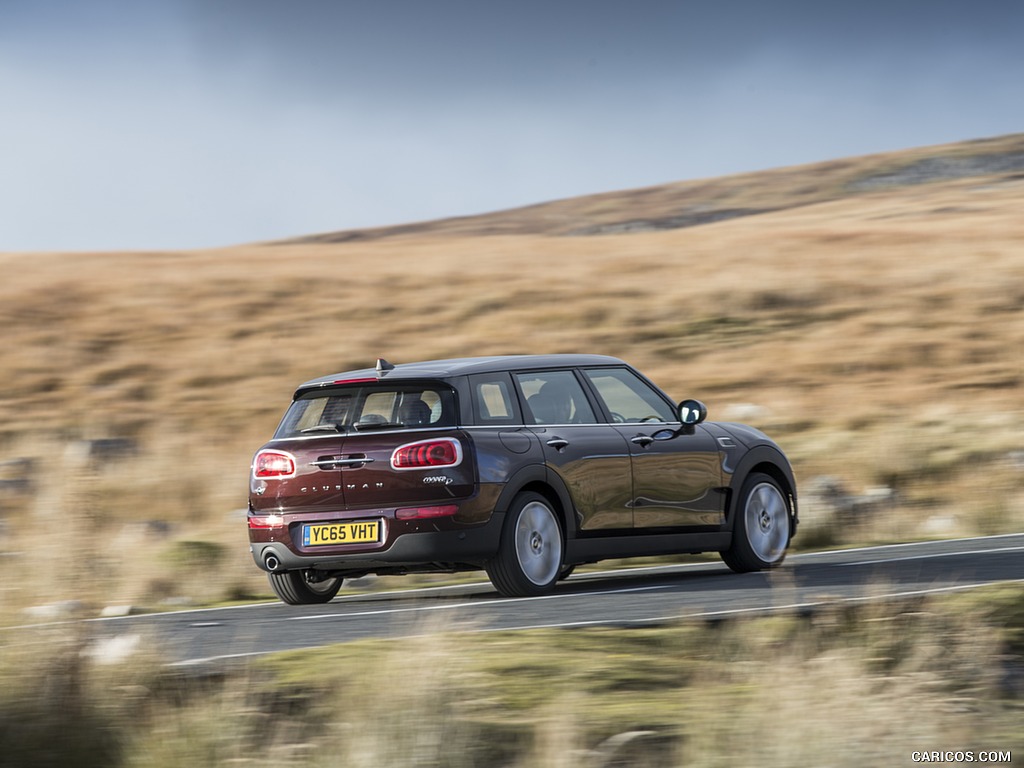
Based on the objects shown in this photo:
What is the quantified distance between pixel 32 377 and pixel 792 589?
72.0 feet

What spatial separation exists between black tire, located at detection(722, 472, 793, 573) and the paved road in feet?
0.52

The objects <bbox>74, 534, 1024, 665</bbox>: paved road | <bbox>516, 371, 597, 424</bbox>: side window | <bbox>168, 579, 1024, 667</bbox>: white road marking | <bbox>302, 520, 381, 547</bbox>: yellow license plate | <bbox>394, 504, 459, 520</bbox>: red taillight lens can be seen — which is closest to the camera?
<bbox>168, 579, 1024, 667</bbox>: white road marking

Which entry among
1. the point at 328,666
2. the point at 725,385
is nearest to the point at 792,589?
the point at 328,666

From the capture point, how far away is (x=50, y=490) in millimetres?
20453

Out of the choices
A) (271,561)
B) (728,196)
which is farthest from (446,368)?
(728,196)

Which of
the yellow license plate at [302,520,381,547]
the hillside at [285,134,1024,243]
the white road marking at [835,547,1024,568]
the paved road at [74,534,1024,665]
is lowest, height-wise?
the white road marking at [835,547,1024,568]

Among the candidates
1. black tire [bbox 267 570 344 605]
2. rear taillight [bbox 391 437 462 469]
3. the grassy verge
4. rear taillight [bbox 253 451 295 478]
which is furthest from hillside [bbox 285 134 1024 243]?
the grassy verge

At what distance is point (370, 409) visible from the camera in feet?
35.5

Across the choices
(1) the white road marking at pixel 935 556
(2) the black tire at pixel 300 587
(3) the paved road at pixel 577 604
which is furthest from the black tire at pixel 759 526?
(2) the black tire at pixel 300 587

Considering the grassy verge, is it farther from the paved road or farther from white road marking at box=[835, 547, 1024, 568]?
white road marking at box=[835, 547, 1024, 568]

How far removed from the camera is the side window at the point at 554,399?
11.2m

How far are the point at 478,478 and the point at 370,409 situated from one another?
95 cm

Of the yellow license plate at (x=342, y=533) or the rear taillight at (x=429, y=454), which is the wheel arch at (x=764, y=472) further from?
the yellow license plate at (x=342, y=533)

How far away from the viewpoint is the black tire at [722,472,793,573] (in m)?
12.4
